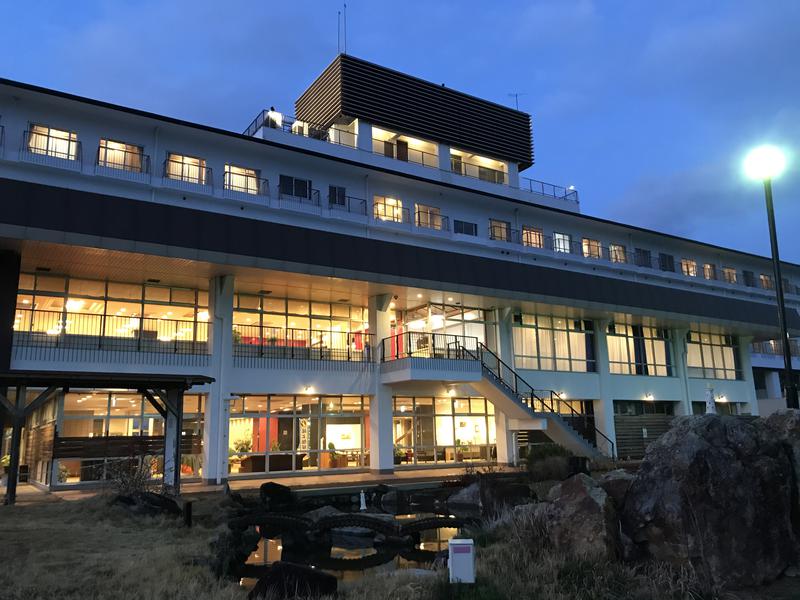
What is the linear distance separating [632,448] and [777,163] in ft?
74.8

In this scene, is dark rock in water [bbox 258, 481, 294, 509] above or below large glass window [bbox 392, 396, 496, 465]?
below

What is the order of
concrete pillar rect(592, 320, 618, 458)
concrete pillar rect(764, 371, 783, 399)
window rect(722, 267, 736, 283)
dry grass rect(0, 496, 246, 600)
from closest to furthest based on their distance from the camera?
dry grass rect(0, 496, 246, 600)
concrete pillar rect(592, 320, 618, 458)
window rect(722, 267, 736, 283)
concrete pillar rect(764, 371, 783, 399)

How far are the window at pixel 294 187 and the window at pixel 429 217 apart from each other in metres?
5.57

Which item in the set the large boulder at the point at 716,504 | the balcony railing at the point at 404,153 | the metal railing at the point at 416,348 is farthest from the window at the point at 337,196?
the large boulder at the point at 716,504

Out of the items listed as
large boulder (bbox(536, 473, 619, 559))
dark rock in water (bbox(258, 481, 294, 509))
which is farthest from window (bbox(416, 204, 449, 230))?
large boulder (bbox(536, 473, 619, 559))

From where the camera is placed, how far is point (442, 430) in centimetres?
2797

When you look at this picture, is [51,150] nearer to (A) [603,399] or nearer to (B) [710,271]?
(A) [603,399]

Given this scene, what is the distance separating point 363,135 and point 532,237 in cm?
1020

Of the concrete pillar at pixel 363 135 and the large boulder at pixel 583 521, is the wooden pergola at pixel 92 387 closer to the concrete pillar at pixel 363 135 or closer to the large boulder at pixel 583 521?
the large boulder at pixel 583 521

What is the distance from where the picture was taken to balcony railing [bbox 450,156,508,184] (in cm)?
3684

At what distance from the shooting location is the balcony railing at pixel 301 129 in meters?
30.8

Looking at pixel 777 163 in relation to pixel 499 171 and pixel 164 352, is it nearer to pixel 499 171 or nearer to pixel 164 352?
pixel 164 352

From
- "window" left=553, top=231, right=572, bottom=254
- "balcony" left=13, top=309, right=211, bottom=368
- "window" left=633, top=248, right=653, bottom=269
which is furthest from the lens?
"window" left=633, top=248, right=653, bottom=269

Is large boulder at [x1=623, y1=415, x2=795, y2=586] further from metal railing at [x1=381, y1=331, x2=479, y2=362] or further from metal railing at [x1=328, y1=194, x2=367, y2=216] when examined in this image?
metal railing at [x1=328, y1=194, x2=367, y2=216]
